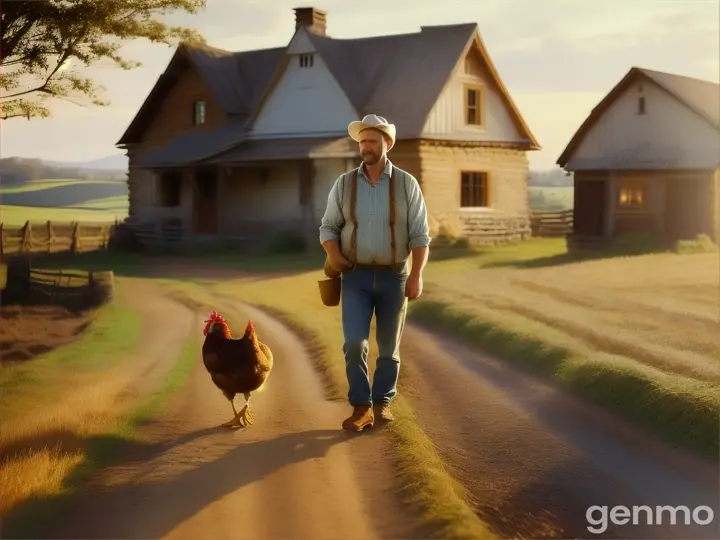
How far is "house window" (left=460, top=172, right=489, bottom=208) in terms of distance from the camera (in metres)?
20.7

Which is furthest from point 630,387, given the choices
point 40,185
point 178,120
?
point 178,120

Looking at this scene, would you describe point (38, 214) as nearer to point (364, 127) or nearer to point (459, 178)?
→ point (364, 127)

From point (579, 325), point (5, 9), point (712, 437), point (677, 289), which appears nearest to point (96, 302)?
point (5, 9)

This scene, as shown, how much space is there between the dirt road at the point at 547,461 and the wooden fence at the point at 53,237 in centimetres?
489

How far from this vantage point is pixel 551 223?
28875 mm

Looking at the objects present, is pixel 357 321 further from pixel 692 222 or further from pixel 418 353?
pixel 692 222

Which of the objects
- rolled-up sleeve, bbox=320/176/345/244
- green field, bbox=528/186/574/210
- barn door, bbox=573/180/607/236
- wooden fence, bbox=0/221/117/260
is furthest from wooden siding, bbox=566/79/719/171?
rolled-up sleeve, bbox=320/176/345/244

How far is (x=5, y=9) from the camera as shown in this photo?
7.36 m

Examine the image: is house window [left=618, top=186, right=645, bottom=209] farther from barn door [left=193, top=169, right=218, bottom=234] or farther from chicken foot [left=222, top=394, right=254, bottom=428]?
chicken foot [left=222, top=394, right=254, bottom=428]

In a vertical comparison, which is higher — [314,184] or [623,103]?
[623,103]

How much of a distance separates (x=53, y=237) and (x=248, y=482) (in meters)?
6.38

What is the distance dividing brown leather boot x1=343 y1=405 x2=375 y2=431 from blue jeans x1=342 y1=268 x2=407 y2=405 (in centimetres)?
6

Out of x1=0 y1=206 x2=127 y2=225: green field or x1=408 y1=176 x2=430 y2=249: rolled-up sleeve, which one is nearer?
x1=408 y1=176 x2=430 y2=249: rolled-up sleeve

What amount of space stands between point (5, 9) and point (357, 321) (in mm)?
4504
